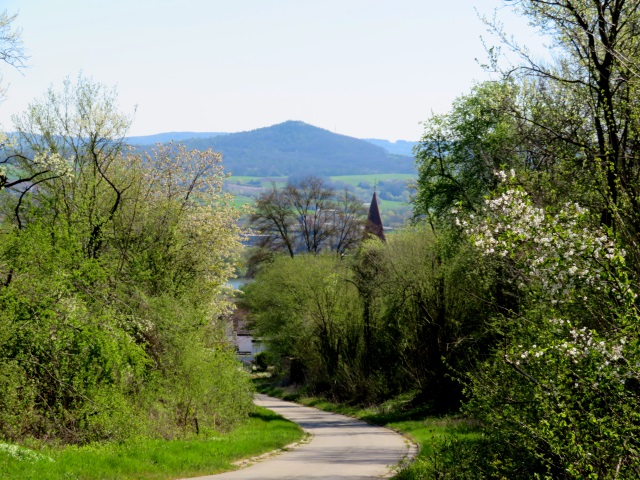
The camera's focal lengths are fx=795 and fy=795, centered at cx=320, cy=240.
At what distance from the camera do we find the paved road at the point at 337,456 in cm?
1775

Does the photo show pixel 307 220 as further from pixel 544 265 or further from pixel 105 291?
pixel 544 265

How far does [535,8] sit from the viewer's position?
13938mm

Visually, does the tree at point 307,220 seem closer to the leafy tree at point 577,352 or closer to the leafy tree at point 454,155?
the leafy tree at point 454,155

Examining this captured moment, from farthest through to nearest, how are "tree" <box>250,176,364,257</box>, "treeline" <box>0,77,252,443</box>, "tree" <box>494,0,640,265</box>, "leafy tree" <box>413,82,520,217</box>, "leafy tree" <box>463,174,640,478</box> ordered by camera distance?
"tree" <box>250,176,364,257</box> < "leafy tree" <box>413,82,520,217</box> < "treeline" <box>0,77,252,443</box> < "tree" <box>494,0,640,265</box> < "leafy tree" <box>463,174,640,478</box>

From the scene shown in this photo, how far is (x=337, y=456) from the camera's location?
22.5 m

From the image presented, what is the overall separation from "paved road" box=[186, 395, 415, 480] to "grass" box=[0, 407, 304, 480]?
65 cm

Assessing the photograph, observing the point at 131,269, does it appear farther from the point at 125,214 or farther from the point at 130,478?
the point at 130,478

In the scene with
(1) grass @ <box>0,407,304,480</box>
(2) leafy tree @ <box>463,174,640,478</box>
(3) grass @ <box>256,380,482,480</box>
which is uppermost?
(2) leafy tree @ <box>463,174,640,478</box>

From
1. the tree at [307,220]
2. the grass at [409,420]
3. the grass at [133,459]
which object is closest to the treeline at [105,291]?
the grass at [133,459]

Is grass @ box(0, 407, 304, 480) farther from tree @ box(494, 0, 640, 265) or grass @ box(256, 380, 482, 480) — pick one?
tree @ box(494, 0, 640, 265)

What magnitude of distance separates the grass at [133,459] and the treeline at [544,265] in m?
4.99

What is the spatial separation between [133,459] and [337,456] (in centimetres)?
807

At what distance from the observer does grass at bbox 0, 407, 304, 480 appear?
1276 centimetres

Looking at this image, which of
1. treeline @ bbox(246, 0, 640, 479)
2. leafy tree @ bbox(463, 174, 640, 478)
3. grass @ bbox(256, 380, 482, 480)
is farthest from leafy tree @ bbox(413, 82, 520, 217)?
leafy tree @ bbox(463, 174, 640, 478)
